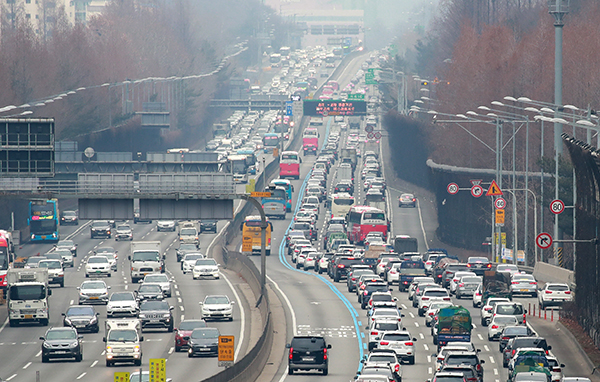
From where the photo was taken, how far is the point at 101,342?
1998 inches

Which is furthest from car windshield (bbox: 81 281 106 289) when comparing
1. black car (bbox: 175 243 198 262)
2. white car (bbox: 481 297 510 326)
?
black car (bbox: 175 243 198 262)

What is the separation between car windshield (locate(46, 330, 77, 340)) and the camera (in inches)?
1785

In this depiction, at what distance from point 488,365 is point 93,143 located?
114065mm

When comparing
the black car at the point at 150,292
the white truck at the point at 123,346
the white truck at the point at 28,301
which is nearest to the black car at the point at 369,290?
the black car at the point at 150,292

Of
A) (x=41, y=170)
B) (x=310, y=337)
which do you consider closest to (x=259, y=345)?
(x=310, y=337)

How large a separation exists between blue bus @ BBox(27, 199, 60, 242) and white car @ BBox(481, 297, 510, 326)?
185ft

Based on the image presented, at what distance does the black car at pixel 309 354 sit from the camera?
4269 cm

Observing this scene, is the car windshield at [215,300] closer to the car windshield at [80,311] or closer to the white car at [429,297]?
the car windshield at [80,311]

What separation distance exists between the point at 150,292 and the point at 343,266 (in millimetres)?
17863

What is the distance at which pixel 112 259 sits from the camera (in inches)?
3258

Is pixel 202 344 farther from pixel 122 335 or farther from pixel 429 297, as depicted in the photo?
pixel 429 297

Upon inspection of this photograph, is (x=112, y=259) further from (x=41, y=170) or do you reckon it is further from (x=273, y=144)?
(x=273, y=144)

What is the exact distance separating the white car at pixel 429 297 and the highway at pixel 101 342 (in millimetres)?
8393

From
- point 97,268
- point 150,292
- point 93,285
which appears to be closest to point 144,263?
point 97,268
